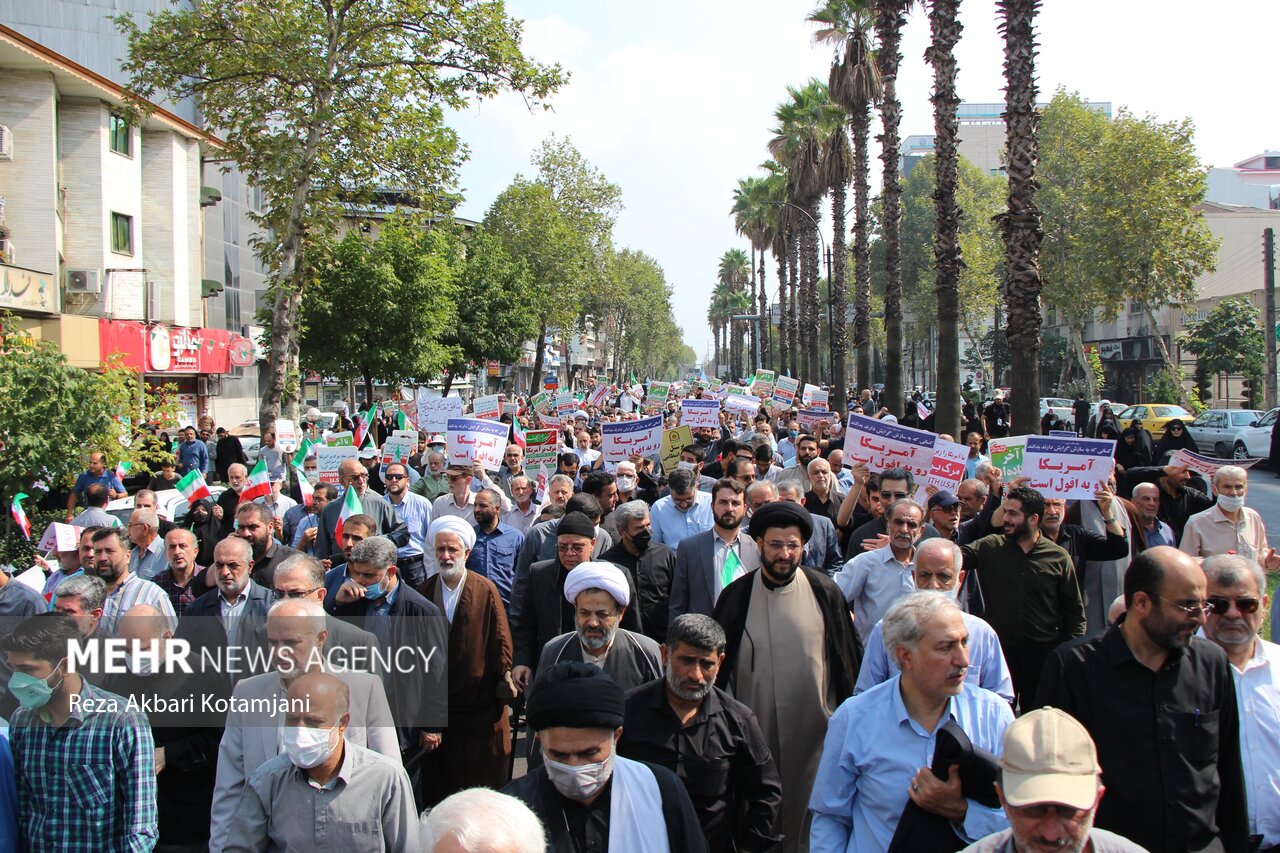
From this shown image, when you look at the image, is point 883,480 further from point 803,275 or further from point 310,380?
point 310,380

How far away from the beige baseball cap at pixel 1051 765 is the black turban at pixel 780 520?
220 cm

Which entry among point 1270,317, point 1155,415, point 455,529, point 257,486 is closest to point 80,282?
point 257,486

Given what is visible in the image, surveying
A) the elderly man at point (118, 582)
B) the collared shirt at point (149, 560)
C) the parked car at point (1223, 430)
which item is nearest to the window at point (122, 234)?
the collared shirt at point (149, 560)

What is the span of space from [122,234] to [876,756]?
32.1 m

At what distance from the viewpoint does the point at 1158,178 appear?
125ft

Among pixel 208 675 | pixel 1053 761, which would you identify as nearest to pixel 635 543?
pixel 208 675

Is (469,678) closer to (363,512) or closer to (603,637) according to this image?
(603,637)

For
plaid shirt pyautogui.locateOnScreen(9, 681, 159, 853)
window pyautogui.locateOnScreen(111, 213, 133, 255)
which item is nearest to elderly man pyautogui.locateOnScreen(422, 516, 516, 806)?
plaid shirt pyautogui.locateOnScreen(9, 681, 159, 853)

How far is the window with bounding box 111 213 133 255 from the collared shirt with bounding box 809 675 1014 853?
1226 inches

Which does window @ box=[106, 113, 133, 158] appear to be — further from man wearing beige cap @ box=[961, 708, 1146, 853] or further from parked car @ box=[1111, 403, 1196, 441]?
man wearing beige cap @ box=[961, 708, 1146, 853]

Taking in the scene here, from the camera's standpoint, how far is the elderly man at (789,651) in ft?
15.5

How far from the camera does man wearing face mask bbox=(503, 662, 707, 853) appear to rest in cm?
310

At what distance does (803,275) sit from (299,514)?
1516 inches

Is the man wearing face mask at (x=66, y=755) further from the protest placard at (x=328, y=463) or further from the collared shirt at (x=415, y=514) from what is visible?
the protest placard at (x=328, y=463)
